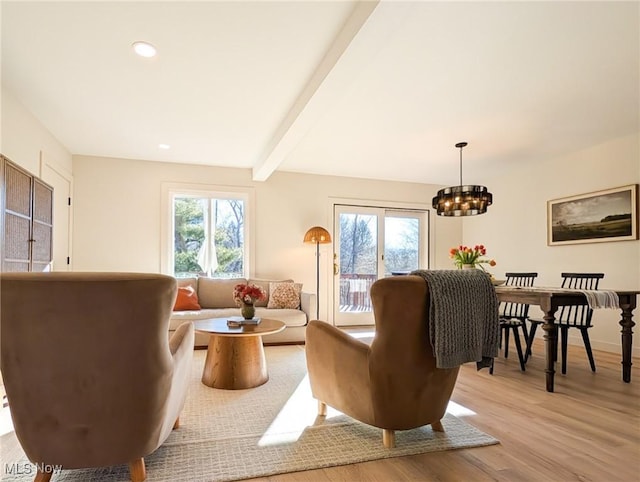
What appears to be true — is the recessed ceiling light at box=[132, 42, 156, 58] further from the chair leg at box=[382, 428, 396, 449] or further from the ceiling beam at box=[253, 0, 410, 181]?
the chair leg at box=[382, 428, 396, 449]

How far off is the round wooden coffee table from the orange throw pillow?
5.17ft

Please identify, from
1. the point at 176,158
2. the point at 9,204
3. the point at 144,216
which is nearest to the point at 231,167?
the point at 176,158

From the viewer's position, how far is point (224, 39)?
2365mm

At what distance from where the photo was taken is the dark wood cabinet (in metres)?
2.78

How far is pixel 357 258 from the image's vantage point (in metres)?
6.12

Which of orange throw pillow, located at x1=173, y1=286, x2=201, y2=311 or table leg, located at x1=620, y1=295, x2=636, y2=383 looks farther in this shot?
orange throw pillow, located at x1=173, y1=286, x2=201, y2=311

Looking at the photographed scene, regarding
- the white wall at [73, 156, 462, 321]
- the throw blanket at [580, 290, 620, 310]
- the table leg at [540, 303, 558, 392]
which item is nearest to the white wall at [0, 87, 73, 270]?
the white wall at [73, 156, 462, 321]

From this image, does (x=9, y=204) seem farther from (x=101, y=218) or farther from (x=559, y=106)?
(x=559, y=106)

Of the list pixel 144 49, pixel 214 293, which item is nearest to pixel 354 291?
pixel 214 293

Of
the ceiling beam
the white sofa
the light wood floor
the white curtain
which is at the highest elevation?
the ceiling beam

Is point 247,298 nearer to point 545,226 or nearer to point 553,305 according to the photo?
point 553,305

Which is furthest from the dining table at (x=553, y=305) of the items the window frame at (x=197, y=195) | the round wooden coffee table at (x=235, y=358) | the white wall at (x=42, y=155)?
the white wall at (x=42, y=155)

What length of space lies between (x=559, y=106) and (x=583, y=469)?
2.97 m

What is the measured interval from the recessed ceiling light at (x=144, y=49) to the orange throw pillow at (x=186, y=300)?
108 inches
